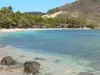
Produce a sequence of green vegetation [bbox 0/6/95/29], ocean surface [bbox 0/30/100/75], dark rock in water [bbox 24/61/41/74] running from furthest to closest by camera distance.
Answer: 1. green vegetation [bbox 0/6/95/29]
2. ocean surface [bbox 0/30/100/75]
3. dark rock in water [bbox 24/61/41/74]

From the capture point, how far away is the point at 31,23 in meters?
159

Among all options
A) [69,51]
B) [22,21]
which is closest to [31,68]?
[69,51]

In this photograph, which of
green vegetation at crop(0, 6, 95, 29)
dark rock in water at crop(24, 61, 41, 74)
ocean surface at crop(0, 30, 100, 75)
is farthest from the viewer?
green vegetation at crop(0, 6, 95, 29)

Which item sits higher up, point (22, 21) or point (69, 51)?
point (22, 21)

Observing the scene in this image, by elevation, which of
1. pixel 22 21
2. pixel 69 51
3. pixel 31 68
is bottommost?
pixel 69 51

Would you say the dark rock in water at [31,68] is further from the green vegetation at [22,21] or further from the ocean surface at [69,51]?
the green vegetation at [22,21]

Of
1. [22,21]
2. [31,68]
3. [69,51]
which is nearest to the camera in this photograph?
[31,68]

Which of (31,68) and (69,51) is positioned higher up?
(31,68)

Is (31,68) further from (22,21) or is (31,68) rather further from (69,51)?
(22,21)

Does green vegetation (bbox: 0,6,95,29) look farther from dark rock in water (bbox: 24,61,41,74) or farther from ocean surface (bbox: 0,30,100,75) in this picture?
dark rock in water (bbox: 24,61,41,74)

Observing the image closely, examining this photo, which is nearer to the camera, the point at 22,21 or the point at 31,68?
the point at 31,68

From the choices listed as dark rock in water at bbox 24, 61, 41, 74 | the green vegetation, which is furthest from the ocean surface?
the green vegetation

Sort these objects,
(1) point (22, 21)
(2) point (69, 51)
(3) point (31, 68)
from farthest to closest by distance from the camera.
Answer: (1) point (22, 21), (2) point (69, 51), (3) point (31, 68)

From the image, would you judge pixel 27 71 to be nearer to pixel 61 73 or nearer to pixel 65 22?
pixel 61 73
